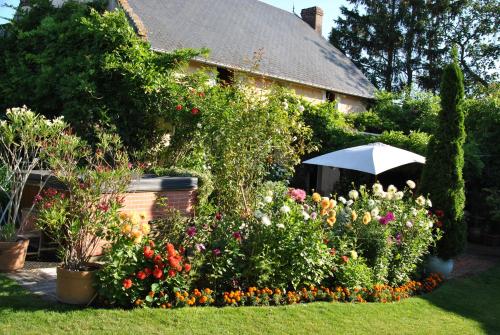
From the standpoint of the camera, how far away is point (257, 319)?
215 inches

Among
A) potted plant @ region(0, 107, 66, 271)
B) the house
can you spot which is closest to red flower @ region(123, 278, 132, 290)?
potted plant @ region(0, 107, 66, 271)

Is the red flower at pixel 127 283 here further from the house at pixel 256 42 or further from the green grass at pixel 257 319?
the house at pixel 256 42

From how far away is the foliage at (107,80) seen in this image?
34.0ft

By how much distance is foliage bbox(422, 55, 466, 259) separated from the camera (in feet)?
30.2

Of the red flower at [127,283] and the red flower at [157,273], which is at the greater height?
the red flower at [157,273]

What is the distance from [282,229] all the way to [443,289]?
11.8 feet

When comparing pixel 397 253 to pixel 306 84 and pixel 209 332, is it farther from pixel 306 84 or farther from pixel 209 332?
pixel 306 84

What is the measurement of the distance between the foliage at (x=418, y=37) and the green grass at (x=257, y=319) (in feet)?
93.5

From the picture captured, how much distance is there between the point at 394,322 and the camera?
6.08 m

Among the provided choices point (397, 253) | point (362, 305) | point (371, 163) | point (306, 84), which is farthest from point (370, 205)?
point (306, 84)

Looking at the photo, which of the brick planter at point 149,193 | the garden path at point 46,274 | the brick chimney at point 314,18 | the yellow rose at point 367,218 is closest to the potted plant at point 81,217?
the garden path at point 46,274

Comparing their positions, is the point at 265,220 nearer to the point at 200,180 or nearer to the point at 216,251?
the point at 216,251

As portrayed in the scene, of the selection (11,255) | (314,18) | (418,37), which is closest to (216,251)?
(11,255)

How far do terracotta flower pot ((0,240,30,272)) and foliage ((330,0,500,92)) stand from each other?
30660mm
